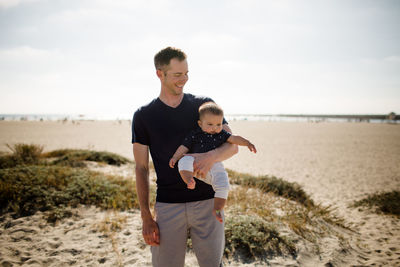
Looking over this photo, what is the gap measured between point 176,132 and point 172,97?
37cm

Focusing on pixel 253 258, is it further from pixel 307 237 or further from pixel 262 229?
pixel 307 237

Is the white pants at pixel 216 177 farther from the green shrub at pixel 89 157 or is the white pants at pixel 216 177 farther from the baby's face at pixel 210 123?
the green shrub at pixel 89 157

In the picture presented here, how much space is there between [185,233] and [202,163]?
726 millimetres

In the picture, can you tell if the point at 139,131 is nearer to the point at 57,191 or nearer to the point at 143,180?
the point at 143,180

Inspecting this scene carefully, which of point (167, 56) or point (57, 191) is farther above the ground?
point (167, 56)

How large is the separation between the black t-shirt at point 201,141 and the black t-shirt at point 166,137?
0.09 meters

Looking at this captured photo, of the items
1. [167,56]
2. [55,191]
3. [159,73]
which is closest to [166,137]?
[159,73]

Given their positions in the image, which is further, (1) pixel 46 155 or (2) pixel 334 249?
(1) pixel 46 155

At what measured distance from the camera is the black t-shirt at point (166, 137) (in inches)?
87.6

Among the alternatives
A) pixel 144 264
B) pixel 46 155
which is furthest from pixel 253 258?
pixel 46 155

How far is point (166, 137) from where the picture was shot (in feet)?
7.39

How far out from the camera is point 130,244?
4.75 m

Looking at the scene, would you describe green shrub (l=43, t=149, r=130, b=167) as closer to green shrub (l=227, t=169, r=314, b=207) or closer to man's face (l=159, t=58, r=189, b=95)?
green shrub (l=227, t=169, r=314, b=207)

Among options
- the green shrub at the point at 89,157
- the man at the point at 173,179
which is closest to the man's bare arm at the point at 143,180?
the man at the point at 173,179
